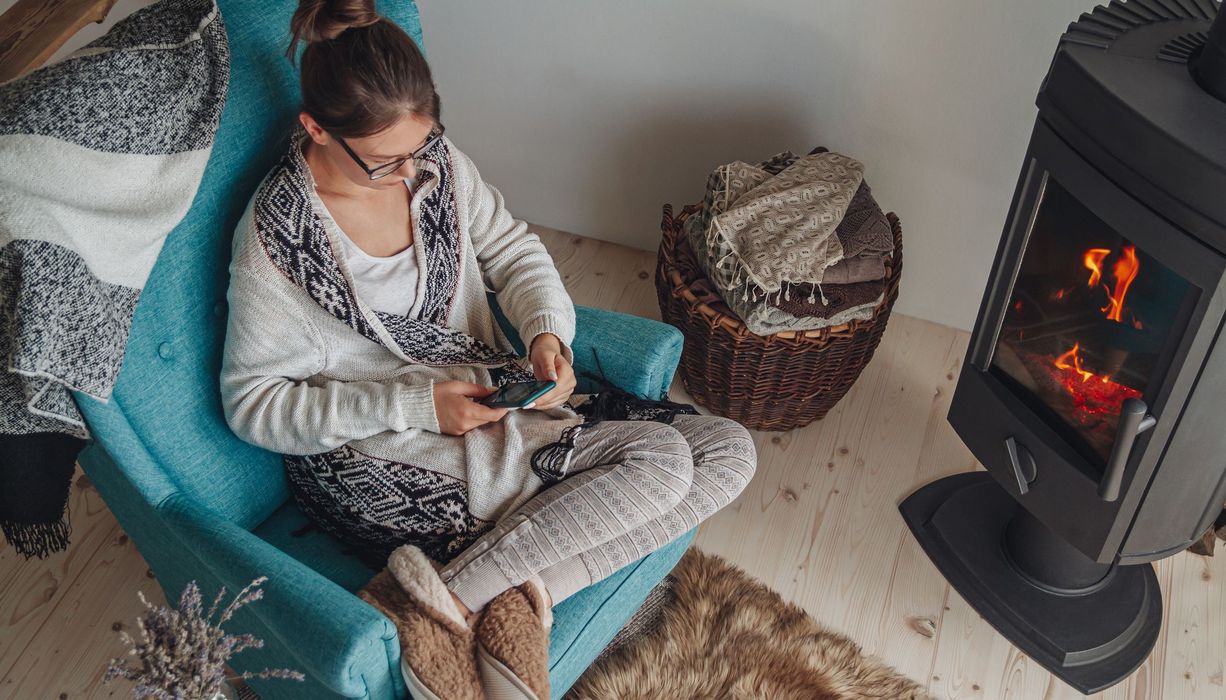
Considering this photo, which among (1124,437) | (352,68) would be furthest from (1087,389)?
(352,68)

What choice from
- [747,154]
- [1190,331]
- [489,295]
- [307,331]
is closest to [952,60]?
[747,154]

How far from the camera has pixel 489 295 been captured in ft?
5.50

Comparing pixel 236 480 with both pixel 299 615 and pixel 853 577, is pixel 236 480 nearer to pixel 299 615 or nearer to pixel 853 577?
pixel 299 615

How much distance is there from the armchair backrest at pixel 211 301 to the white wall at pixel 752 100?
0.89m

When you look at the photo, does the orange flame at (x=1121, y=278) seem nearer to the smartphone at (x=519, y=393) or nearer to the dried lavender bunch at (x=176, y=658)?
the smartphone at (x=519, y=393)

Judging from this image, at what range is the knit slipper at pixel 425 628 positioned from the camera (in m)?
1.21

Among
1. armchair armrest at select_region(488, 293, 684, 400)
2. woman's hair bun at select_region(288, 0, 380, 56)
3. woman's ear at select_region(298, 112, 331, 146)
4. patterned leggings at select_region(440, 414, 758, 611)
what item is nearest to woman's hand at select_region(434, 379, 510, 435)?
patterned leggings at select_region(440, 414, 758, 611)

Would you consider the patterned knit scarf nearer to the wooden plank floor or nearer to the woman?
the woman

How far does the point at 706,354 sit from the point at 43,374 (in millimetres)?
1155

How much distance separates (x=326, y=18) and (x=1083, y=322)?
110 cm

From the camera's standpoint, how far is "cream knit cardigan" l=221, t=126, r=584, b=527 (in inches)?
51.2

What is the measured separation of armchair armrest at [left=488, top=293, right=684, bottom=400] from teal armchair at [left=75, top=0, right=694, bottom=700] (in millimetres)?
21

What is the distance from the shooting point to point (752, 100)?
6.87ft

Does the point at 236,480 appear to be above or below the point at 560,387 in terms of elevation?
below
